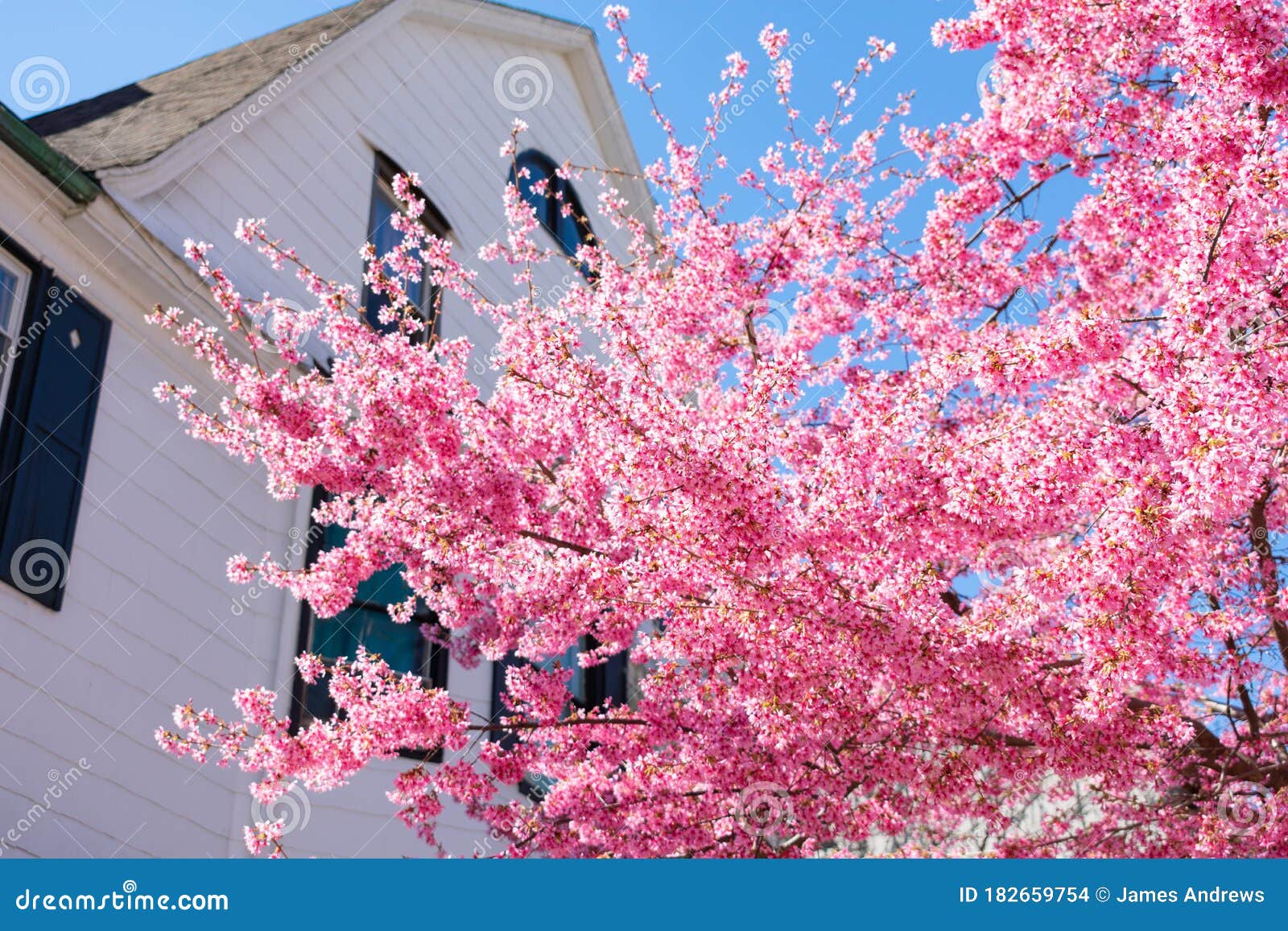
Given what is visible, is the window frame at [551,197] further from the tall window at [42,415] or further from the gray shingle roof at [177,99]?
the tall window at [42,415]

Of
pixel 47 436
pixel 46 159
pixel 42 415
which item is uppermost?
pixel 46 159

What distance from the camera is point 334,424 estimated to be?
6.48 m

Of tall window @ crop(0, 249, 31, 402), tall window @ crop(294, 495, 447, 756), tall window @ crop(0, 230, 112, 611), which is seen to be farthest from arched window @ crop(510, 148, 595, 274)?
tall window @ crop(0, 249, 31, 402)

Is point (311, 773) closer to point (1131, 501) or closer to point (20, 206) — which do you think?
point (20, 206)

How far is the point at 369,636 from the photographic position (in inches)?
338

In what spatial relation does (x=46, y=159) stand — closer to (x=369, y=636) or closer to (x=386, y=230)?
(x=369, y=636)

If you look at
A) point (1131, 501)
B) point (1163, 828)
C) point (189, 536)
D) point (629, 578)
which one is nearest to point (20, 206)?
point (189, 536)

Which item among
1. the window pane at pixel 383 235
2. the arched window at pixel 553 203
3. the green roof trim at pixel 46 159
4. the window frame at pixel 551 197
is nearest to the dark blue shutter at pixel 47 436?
the green roof trim at pixel 46 159

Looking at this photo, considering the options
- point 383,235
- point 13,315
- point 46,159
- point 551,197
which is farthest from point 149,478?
point 551,197

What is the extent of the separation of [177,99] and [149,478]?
4.15 meters

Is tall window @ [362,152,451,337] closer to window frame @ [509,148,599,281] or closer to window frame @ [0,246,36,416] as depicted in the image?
window frame @ [509,148,599,281]

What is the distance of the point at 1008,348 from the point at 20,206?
5.61 metres

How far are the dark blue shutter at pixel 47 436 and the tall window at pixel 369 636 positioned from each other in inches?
79.8

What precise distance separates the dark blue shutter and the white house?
0.04 feet
